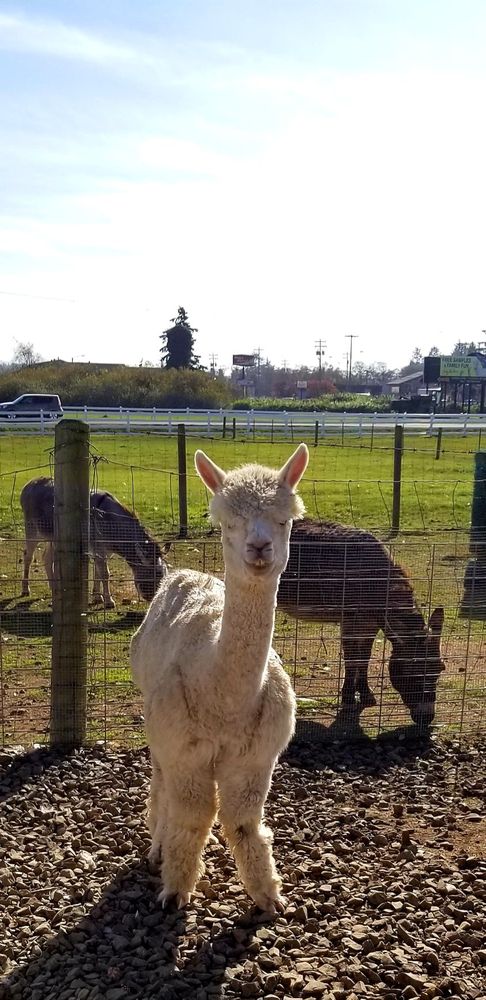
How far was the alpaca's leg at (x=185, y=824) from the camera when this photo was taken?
4590 millimetres

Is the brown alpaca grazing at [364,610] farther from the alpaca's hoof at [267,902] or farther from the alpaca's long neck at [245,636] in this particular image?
the alpaca's hoof at [267,902]

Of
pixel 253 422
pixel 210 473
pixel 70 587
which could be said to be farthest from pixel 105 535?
pixel 253 422

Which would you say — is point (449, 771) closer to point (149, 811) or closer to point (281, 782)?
point (281, 782)

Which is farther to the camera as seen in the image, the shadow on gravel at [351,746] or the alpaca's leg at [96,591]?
the alpaca's leg at [96,591]

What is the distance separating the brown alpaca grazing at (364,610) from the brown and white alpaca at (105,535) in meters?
2.38

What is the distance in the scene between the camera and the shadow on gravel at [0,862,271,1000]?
4.03 meters

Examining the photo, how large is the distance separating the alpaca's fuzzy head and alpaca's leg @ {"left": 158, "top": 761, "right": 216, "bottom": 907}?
1.16 meters

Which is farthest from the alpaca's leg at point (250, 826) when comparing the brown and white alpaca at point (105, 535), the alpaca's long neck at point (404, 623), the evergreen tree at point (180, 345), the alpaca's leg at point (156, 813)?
the evergreen tree at point (180, 345)

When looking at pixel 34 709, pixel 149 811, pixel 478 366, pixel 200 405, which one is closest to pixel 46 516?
pixel 34 709

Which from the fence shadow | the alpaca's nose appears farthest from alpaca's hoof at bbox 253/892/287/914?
the fence shadow

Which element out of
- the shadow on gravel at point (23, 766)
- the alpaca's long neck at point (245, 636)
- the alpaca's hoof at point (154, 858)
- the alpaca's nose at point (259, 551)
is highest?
the alpaca's nose at point (259, 551)

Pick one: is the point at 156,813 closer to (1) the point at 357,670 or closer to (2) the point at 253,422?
(1) the point at 357,670

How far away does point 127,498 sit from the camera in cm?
1848

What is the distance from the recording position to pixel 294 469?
4613mm
